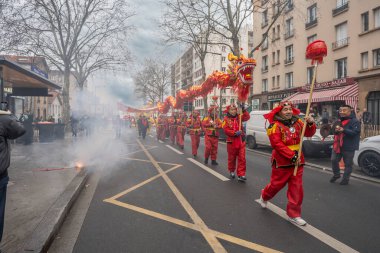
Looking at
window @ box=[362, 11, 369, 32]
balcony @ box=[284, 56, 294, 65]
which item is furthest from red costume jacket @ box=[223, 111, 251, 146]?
balcony @ box=[284, 56, 294, 65]

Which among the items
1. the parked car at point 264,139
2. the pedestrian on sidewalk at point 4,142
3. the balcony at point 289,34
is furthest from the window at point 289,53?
the pedestrian on sidewalk at point 4,142

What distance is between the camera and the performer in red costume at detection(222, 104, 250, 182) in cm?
660

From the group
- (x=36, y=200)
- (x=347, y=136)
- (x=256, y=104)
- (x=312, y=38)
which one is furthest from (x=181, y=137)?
(x=256, y=104)

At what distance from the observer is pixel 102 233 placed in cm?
372

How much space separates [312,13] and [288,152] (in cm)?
2591

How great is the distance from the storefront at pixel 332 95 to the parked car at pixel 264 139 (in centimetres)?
731

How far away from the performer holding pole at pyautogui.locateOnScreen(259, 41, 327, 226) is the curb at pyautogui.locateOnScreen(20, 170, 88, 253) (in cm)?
310

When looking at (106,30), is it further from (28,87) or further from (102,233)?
(102,233)

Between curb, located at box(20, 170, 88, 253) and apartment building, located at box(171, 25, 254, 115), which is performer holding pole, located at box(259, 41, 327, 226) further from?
apartment building, located at box(171, 25, 254, 115)

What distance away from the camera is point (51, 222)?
3787 millimetres

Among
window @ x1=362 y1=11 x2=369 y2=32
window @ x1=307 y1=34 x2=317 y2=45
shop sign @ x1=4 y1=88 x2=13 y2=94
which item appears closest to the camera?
shop sign @ x1=4 y1=88 x2=13 y2=94

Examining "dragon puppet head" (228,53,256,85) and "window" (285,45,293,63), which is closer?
"dragon puppet head" (228,53,256,85)

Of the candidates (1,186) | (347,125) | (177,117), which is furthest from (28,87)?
(347,125)

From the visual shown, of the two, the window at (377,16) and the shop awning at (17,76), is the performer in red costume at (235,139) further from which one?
the window at (377,16)
